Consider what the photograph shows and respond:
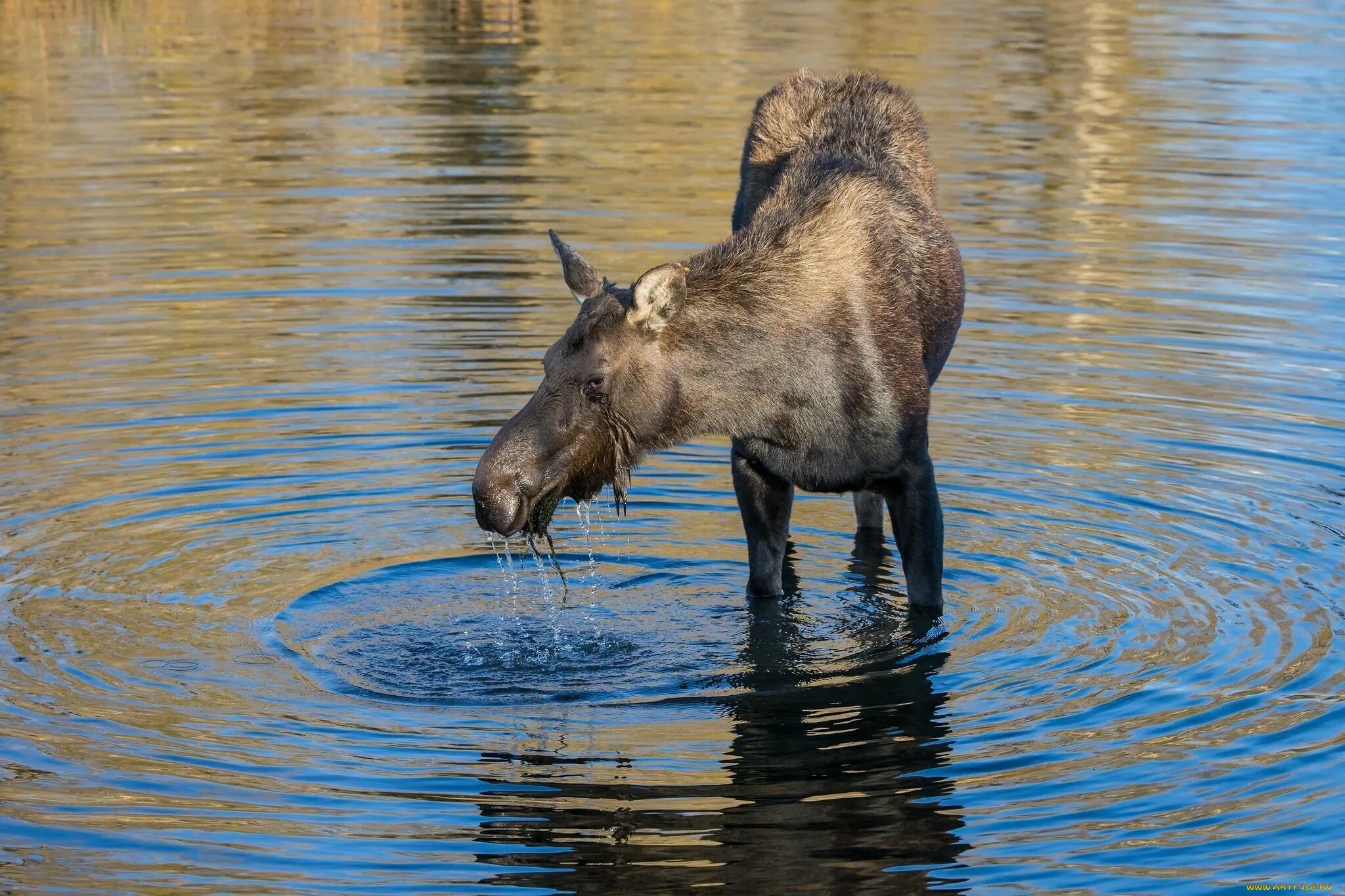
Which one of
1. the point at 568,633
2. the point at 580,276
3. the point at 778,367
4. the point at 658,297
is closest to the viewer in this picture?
the point at 658,297

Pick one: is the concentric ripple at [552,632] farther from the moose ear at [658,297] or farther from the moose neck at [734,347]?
the moose ear at [658,297]

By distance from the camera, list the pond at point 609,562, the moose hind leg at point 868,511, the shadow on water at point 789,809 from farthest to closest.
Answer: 1. the moose hind leg at point 868,511
2. the pond at point 609,562
3. the shadow on water at point 789,809

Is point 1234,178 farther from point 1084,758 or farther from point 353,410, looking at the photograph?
point 1084,758

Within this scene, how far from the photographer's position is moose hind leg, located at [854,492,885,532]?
1073 cm

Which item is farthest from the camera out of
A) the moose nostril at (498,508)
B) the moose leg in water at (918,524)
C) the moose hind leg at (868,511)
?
the moose hind leg at (868,511)

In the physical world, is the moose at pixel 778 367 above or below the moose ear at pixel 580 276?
below

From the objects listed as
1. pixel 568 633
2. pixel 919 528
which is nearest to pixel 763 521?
pixel 919 528

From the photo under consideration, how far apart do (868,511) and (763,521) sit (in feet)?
4.87

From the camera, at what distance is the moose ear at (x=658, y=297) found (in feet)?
26.2

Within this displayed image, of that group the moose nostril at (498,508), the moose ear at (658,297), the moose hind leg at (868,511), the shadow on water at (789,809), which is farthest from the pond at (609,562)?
the moose ear at (658,297)

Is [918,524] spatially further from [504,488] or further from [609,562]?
[504,488]

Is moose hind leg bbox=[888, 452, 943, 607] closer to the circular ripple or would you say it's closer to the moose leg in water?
the moose leg in water

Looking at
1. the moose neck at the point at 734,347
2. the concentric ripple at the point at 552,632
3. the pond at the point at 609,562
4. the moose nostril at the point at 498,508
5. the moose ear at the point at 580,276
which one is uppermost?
the moose ear at the point at 580,276

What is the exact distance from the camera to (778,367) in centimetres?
848
